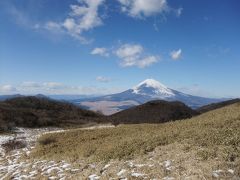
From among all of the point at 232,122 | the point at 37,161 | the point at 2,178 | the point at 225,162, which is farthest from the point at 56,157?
the point at 232,122

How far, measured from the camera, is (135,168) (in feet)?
51.3

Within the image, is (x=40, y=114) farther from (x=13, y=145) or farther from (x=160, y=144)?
(x=160, y=144)

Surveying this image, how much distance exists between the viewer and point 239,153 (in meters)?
15.3

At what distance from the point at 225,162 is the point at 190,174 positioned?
194 centimetres

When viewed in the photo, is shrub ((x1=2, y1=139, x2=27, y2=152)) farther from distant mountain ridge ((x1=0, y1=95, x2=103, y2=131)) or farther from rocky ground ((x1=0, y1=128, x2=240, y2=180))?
distant mountain ridge ((x1=0, y1=95, x2=103, y2=131))

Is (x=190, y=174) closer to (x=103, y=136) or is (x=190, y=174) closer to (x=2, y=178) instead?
(x=2, y=178)

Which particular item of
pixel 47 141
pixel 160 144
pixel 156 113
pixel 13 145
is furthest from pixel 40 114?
pixel 160 144

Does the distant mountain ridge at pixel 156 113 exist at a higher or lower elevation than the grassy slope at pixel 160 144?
higher

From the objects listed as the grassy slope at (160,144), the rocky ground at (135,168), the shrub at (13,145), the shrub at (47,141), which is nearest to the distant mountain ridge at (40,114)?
the shrub at (13,145)

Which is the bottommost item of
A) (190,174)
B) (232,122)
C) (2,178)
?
(2,178)

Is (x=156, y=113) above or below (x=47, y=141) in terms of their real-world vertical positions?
above

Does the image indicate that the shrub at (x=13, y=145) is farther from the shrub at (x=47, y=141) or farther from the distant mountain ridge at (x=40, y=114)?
the distant mountain ridge at (x=40, y=114)

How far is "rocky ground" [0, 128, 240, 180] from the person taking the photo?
44.7 ft

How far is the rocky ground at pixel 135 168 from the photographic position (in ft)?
44.7
